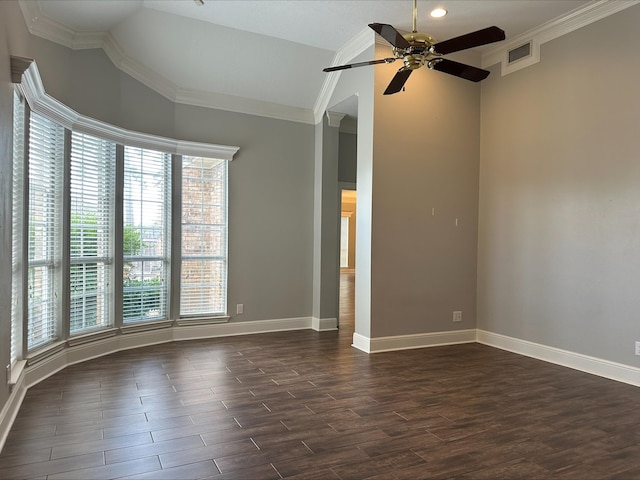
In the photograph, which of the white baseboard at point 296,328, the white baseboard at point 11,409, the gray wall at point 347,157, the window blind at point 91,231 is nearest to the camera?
the white baseboard at point 11,409

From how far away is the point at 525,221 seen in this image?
4.98m

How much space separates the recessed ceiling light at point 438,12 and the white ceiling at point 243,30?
0.07m

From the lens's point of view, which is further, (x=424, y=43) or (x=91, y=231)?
(x=91, y=231)

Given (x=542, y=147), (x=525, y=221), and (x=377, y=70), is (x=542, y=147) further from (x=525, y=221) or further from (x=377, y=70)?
(x=377, y=70)

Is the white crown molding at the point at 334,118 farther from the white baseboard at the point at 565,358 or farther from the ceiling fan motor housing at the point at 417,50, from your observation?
the white baseboard at the point at 565,358

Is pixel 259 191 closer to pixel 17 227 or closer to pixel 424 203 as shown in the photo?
pixel 424 203

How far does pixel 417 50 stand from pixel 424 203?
2428 millimetres

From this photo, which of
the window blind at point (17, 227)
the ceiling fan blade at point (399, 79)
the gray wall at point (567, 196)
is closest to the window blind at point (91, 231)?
the window blind at point (17, 227)

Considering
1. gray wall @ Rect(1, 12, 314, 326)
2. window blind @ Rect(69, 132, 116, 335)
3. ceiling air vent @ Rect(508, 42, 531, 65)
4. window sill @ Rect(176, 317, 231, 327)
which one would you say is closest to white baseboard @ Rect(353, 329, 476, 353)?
gray wall @ Rect(1, 12, 314, 326)

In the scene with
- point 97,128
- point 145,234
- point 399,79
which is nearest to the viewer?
point 399,79

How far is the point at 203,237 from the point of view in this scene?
18.4 ft

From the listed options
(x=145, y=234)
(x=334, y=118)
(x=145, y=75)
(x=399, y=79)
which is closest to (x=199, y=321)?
(x=145, y=234)

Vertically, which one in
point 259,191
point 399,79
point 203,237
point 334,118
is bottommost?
point 203,237

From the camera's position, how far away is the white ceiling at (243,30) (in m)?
4.21
